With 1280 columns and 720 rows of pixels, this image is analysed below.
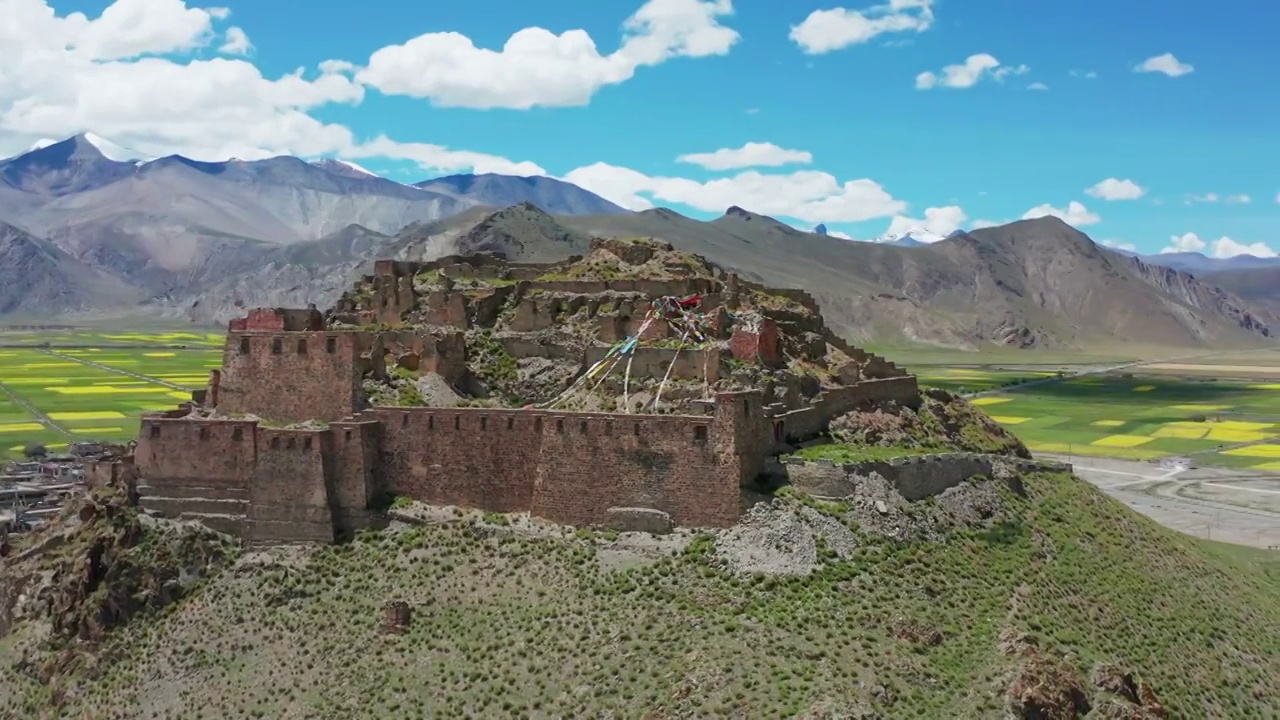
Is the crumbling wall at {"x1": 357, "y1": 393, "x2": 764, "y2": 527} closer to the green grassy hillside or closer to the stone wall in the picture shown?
the green grassy hillside

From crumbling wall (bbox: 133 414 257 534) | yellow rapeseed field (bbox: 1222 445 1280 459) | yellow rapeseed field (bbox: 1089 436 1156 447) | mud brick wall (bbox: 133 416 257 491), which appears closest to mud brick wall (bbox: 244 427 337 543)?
crumbling wall (bbox: 133 414 257 534)

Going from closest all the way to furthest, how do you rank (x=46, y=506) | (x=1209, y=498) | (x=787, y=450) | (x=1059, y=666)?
(x=1059, y=666) < (x=787, y=450) < (x=46, y=506) < (x=1209, y=498)

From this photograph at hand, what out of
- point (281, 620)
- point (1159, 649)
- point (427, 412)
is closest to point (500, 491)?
point (427, 412)

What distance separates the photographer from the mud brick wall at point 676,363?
45281 millimetres

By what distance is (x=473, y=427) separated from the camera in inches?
1745

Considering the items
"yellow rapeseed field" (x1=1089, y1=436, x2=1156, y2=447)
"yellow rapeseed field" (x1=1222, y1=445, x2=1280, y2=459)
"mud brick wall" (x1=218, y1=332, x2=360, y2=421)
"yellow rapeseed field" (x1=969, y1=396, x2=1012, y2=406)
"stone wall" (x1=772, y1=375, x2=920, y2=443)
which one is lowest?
"yellow rapeseed field" (x1=1222, y1=445, x2=1280, y2=459)

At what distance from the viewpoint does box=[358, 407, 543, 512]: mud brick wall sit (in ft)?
143

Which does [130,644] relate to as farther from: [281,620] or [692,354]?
[692,354]

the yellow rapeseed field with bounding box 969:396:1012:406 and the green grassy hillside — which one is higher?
the green grassy hillside

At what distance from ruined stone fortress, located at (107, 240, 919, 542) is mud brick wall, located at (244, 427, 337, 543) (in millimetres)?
50

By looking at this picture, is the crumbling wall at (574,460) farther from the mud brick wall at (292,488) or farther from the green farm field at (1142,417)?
the green farm field at (1142,417)

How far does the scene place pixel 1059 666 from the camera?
1433 inches

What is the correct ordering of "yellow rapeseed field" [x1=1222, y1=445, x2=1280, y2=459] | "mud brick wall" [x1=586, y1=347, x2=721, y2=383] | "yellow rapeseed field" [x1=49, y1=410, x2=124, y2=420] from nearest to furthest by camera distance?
"mud brick wall" [x1=586, y1=347, x2=721, y2=383] < "yellow rapeseed field" [x1=1222, y1=445, x2=1280, y2=459] < "yellow rapeseed field" [x1=49, y1=410, x2=124, y2=420]

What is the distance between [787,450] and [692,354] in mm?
5070
